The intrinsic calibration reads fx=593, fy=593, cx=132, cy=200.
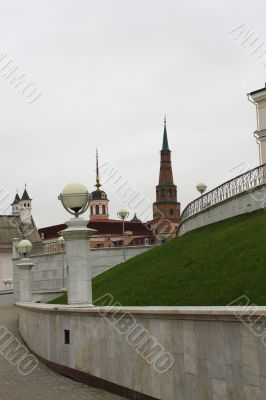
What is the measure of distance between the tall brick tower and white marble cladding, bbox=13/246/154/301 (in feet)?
318

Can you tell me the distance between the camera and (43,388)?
11570 mm

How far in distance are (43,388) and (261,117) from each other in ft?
115

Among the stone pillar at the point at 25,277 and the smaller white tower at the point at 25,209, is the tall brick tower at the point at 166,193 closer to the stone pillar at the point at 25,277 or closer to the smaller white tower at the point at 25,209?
the smaller white tower at the point at 25,209

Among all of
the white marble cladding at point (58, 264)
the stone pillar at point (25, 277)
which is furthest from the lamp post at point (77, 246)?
the white marble cladding at point (58, 264)

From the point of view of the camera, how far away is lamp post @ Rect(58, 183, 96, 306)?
42.2 ft

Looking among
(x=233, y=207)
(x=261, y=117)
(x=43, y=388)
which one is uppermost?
(x=261, y=117)

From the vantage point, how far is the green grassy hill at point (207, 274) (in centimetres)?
1210

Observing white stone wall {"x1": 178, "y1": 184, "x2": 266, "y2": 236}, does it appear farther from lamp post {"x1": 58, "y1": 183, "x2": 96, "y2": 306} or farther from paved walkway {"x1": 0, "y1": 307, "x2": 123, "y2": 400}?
paved walkway {"x1": 0, "y1": 307, "x2": 123, "y2": 400}

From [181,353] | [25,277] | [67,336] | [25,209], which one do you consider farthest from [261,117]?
[25,209]

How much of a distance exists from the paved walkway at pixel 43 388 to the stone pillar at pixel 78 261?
171cm

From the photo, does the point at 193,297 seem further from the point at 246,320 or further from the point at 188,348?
the point at 246,320

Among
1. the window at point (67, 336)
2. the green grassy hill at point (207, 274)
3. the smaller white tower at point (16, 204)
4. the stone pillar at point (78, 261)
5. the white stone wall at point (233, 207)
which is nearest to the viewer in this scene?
the green grassy hill at point (207, 274)

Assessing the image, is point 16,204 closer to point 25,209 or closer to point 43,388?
point 25,209

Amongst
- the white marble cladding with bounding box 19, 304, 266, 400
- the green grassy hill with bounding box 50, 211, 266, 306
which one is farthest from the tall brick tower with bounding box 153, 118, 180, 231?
the white marble cladding with bounding box 19, 304, 266, 400
